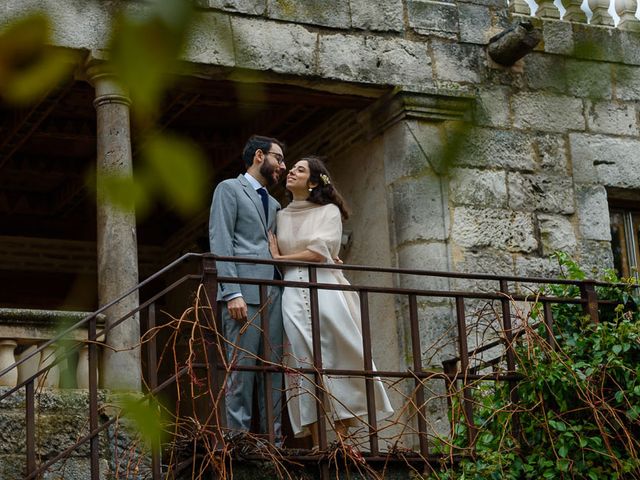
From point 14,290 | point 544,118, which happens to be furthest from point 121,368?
point 14,290

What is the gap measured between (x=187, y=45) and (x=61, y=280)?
32.5 ft

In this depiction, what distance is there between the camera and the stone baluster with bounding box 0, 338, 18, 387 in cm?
672

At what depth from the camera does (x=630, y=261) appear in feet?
29.6

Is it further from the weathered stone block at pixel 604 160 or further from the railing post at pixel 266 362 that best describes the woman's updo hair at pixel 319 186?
the weathered stone block at pixel 604 160

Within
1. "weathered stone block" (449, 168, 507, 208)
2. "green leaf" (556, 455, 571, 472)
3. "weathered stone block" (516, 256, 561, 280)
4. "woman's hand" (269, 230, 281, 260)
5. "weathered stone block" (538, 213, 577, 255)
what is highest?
"weathered stone block" (449, 168, 507, 208)

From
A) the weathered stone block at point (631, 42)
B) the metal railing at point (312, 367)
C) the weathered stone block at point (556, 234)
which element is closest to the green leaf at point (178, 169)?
the metal railing at point (312, 367)

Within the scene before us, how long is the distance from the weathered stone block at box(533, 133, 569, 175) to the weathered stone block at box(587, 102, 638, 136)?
25 centimetres

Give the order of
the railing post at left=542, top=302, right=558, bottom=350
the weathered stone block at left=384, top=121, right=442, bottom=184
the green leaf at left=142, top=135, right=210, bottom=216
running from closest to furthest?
the green leaf at left=142, top=135, right=210, bottom=216, the railing post at left=542, top=302, right=558, bottom=350, the weathered stone block at left=384, top=121, right=442, bottom=184

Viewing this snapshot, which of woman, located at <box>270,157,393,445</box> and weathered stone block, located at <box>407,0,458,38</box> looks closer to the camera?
woman, located at <box>270,157,393,445</box>

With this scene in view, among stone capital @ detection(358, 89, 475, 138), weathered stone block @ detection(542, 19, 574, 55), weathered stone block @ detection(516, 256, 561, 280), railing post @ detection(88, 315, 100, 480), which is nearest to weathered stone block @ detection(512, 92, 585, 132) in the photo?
weathered stone block @ detection(542, 19, 574, 55)

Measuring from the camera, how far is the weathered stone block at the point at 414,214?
26.8 feet

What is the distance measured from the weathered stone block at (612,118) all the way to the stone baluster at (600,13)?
21.4 inches

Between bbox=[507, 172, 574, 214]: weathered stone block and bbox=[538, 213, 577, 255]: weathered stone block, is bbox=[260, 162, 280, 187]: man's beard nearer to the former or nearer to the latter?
bbox=[507, 172, 574, 214]: weathered stone block

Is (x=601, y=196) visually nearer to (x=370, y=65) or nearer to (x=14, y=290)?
(x=370, y=65)
